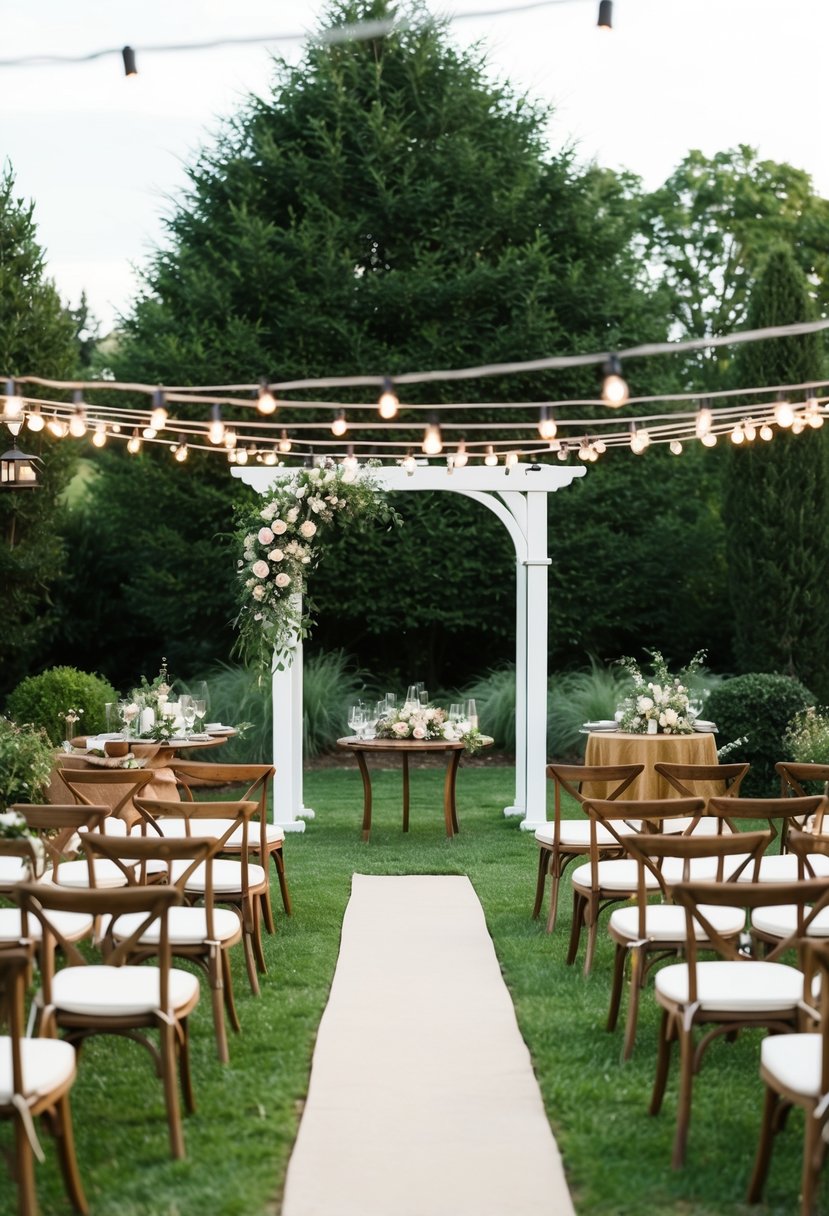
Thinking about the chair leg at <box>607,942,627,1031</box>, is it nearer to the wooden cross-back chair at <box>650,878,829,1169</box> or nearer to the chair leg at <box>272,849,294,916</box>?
the wooden cross-back chair at <box>650,878,829,1169</box>

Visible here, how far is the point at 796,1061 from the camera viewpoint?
386 centimetres

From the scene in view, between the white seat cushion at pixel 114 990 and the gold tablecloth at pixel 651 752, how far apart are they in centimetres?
662

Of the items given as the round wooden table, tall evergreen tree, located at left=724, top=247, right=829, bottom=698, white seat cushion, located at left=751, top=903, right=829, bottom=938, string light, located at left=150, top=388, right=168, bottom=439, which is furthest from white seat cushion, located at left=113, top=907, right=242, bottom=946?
tall evergreen tree, located at left=724, top=247, right=829, bottom=698

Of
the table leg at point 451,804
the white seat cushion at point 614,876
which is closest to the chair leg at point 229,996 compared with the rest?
the white seat cushion at point 614,876

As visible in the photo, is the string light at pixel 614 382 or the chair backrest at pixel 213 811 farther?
the chair backrest at pixel 213 811

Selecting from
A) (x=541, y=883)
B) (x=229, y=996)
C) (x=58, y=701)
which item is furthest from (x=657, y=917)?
(x=58, y=701)

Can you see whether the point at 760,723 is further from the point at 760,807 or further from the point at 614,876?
the point at 760,807

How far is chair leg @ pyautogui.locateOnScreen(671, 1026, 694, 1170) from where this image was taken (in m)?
4.27

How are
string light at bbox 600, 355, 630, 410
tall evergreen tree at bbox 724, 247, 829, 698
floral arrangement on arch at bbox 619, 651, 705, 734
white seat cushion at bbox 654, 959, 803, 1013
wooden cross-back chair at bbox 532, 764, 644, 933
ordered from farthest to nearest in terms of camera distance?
tall evergreen tree at bbox 724, 247, 829, 698
floral arrangement on arch at bbox 619, 651, 705, 734
wooden cross-back chair at bbox 532, 764, 644, 933
string light at bbox 600, 355, 630, 410
white seat cushion at bbox 654, 959, 803, 1013

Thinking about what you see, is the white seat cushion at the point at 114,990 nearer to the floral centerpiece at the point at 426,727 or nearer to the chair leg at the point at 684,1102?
the chair leg at the point at 684,1102

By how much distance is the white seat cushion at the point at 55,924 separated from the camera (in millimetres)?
5193

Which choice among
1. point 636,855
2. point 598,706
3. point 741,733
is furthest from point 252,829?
point 598,706

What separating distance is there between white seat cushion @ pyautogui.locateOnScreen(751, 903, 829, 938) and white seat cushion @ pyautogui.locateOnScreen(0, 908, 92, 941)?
9.07ft

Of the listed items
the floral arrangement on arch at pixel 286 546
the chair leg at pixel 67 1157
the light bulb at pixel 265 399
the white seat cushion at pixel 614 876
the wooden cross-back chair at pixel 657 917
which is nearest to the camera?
the chair leg at pixel 67 1157
